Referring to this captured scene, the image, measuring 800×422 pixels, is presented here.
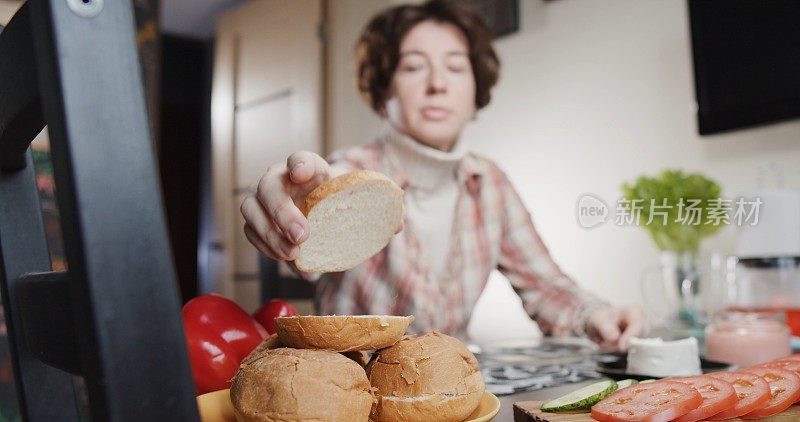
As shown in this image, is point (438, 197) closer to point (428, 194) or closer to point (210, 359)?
point (428, 194)

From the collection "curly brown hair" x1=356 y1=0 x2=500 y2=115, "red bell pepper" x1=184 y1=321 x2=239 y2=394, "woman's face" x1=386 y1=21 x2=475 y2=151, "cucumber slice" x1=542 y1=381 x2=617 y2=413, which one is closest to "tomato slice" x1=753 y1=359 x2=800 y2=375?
"cucumber slice" x1=542 y1=381 x2=617 y2=413

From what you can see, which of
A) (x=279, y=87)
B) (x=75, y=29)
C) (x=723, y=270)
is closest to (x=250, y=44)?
(x=279, y=87)

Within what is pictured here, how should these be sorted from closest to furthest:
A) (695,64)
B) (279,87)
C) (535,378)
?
(535,378)
(695,64)
(279,87)

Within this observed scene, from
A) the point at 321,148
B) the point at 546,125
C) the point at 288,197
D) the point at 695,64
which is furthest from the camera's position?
the point at 321,148

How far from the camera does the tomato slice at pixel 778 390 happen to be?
2.16 ft

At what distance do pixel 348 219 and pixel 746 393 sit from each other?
1.50 feet

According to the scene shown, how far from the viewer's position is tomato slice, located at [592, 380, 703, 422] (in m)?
0.59

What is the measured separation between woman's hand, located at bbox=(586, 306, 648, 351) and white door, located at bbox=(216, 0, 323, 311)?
2080 millimetres

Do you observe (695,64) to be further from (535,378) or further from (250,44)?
(250,44)

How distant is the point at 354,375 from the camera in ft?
1.61

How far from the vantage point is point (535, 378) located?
3.07 feet

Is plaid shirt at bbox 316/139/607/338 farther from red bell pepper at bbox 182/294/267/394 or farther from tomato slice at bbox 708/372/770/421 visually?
red bell pepper at bbox 182/294/267/394

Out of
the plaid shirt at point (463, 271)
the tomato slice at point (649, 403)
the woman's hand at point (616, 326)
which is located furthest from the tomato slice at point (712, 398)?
the plaid shirt at point (463, 271)

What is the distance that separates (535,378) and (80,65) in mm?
786
